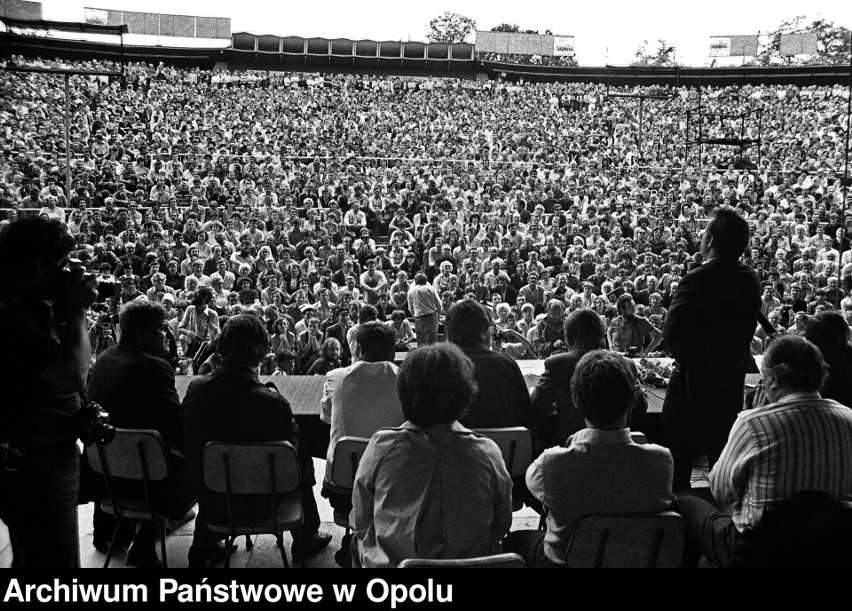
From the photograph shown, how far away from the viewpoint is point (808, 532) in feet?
5.47

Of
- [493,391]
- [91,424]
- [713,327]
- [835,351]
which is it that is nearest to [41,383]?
[91,424]

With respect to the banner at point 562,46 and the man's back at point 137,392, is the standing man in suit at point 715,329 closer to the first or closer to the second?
the man's back at point 137,392

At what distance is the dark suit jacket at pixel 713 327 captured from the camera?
2.60 metres

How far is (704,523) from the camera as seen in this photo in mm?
2172

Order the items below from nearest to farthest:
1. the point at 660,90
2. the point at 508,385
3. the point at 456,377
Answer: the point at 456,377
the point at 508,385
the point at 660,90

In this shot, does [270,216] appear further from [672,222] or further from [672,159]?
[672,159]

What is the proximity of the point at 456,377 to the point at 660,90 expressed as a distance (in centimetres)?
2580

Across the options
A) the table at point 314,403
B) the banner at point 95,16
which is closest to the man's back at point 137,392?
the table at point 314,403

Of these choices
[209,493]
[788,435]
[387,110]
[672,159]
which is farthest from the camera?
[387,110]

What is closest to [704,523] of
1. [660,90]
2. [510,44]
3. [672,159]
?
[672,159]

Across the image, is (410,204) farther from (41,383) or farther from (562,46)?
(562,46)

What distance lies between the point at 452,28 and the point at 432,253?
105ft

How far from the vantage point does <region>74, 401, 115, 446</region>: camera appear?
5.97 ft

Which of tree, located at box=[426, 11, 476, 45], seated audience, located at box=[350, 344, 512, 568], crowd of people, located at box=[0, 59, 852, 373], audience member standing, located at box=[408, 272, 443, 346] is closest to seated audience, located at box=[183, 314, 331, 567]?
seated audience, located at box=[350, 344, 512, 568]
